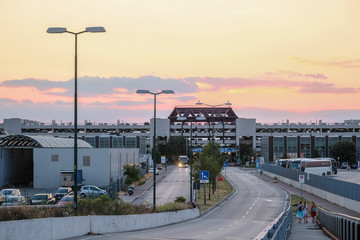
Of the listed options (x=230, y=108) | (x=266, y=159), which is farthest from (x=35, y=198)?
(x=230, y=108)

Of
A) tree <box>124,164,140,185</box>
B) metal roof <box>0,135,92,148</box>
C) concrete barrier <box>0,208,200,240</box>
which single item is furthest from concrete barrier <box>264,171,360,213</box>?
metal roof <box>0,135,92,148</box>

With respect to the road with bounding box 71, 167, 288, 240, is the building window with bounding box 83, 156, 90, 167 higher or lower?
higher

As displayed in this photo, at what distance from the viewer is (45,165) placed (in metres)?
69.1

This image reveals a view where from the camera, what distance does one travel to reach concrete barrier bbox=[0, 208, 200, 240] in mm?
19891

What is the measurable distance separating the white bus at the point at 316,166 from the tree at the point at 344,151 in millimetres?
50242

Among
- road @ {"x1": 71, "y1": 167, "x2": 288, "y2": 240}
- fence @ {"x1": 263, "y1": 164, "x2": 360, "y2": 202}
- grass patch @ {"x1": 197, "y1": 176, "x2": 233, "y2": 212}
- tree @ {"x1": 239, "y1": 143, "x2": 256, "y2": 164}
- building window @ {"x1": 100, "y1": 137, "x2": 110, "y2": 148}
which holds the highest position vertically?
building window @ {"x1": 100, "y1": 137, "x2": 110, "y2": 148}

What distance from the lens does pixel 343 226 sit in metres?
22.7

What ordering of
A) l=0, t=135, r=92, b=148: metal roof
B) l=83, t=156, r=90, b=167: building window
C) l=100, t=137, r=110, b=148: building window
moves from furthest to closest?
1. l=100, t=137, r=110, b=148: building window
2. l=83, t=156, r=90, b=167: building window
3. l=0, t=135, r=92, b=148: metal roof

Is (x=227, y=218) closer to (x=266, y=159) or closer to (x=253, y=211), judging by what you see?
(x=253, y=211)

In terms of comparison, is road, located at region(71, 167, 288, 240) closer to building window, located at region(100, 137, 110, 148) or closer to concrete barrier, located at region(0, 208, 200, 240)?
concrete barrier, located at region(0, 208, 200, 240)

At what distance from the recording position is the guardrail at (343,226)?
18925mm

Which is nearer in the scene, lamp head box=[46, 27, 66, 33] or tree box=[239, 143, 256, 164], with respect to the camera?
lamp head box=[46, 27, 66, 33]

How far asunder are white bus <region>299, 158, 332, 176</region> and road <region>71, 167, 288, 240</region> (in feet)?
71.2

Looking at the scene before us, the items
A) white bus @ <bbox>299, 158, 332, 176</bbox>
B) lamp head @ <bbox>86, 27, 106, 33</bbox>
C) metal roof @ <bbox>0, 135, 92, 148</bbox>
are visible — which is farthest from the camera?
white bus @ <bbox>299, 158, 332, 176</bbox>
